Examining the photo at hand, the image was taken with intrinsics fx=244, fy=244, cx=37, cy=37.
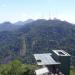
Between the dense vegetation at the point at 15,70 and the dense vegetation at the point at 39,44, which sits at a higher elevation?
the dense vegetation at the point at 15,70

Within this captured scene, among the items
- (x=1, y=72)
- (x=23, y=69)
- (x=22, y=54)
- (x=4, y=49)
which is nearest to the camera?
(x=1, y=72)

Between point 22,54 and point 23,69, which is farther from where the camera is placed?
point 22,54

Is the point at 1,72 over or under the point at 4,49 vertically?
over

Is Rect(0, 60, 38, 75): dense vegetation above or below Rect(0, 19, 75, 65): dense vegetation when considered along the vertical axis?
above

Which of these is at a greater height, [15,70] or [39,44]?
[15,70]

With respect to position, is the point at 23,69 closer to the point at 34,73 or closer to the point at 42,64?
the point at 34,73

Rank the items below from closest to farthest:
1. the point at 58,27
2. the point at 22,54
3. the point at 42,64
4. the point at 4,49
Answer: the point at 42,64 → the point at 22,54 → the point at 4,49 → the point at 58,27

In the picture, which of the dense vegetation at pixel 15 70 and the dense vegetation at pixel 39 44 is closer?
the dense vegetation at pixel 15 70

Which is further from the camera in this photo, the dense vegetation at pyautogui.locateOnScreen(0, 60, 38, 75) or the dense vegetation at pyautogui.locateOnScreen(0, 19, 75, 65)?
the dense vegetation at pyautogui.locateOnScreen(0, 19, 75, 65)

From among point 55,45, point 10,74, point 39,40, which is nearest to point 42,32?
point 39,40

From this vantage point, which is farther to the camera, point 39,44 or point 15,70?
point 39,44
